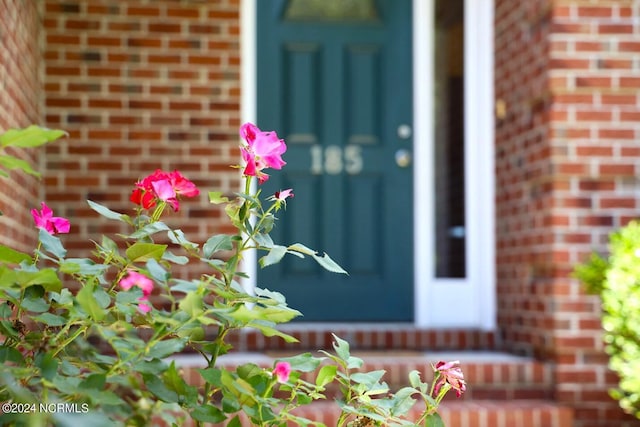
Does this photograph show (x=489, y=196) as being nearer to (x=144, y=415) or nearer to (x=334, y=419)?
(x=334, y=419)

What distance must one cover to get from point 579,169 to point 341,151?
145 cm

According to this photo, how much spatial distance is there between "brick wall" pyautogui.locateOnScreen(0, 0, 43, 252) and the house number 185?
1473 millimetres

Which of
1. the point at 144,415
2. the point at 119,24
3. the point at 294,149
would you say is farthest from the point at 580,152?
the point at 144,415

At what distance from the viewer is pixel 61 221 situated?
1966mm

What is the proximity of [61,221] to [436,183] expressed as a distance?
3.67m

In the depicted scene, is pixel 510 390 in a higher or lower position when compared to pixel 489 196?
lower

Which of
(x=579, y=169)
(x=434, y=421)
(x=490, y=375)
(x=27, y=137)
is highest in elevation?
(x=579, y=169)

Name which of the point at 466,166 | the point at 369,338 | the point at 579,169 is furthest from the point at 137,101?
the point at 579,169

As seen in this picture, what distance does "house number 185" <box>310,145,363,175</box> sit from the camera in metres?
5.38

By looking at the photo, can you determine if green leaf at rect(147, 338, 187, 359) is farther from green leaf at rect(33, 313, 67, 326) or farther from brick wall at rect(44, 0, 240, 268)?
brick wall at rect(44, 0, 240, 268)

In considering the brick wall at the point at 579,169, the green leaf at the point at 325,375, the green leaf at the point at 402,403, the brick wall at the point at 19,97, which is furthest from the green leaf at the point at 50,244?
the brick wall at the point at 579,169

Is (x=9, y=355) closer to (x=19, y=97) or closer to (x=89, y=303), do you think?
(x=89, y=303)

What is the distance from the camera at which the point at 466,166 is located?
539 cm

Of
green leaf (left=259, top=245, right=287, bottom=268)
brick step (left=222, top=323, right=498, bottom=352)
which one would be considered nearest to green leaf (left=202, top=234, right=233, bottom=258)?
green leaf (left=259, top=245, right=287, bottom=268)
